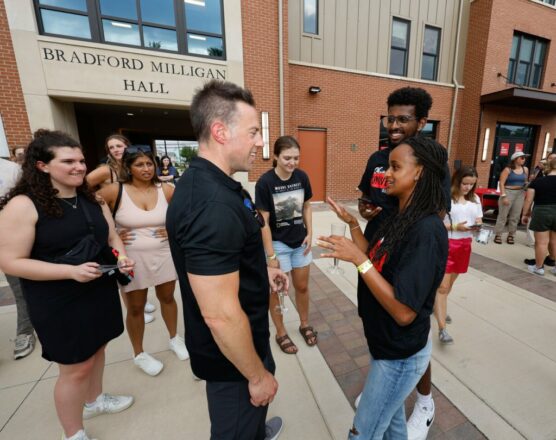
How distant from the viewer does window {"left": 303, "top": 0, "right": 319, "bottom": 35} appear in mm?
8984

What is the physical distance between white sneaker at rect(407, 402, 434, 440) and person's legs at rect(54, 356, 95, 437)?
6.83 ft

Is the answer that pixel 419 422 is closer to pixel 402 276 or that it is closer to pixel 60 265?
pixel 402 276

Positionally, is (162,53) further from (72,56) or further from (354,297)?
(354,297)

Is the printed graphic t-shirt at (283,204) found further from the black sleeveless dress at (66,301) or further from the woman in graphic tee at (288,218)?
the black sleeveless dress at (66,301)

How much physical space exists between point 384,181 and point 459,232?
1.32 meters

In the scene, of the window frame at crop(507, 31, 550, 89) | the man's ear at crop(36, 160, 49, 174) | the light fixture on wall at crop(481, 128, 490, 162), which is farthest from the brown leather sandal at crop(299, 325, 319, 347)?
the window frame at crop(507, 31, 550, 89)

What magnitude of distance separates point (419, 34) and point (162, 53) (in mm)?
9718

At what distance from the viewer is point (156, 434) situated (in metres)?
1.82

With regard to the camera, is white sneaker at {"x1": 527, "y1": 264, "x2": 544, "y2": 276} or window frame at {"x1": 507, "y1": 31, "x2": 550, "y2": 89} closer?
white sneaker at {"x1": 527, "y1": 264, "x2": 544, "y2": 276}

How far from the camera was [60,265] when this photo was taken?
1402mm

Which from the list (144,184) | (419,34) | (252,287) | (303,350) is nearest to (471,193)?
(303,350)

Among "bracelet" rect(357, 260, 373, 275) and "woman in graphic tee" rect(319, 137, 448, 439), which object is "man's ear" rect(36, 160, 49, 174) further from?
"bracelet" rect(357, 260, 373, 275)

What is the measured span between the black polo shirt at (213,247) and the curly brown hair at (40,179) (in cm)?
90

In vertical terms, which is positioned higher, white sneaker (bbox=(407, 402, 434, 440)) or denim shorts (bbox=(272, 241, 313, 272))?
denim shorts (bbox=(272, 241, 313, 272))
